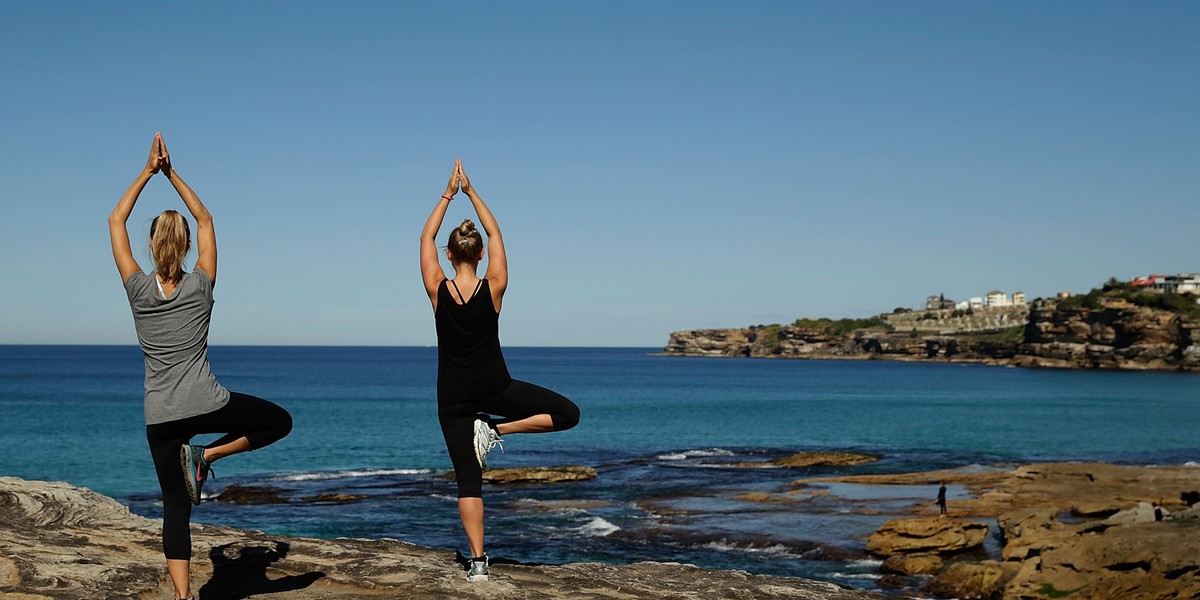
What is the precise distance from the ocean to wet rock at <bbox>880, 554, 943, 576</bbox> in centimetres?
A: 50

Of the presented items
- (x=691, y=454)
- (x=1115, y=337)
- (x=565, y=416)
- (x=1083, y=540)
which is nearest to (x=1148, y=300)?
(x=1115, y=337)

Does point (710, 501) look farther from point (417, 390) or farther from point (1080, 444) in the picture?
point (417, 390)

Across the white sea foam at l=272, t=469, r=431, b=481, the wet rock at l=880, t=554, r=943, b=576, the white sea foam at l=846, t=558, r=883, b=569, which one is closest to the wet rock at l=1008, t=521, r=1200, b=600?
the wet rock at l=880, t=554, r=943, b=576

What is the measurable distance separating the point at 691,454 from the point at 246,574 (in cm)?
4904

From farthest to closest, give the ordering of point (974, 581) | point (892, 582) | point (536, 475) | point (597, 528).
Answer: point (536, 475), point (597, 528), point (892, 582), point (974, 581)

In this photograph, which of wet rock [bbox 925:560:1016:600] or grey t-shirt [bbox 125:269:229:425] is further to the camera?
wet rock [bbox 925:560:1016:600]

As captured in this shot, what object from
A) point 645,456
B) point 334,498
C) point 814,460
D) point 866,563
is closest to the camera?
point 866,563

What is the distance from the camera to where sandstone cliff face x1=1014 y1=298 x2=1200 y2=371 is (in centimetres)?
15200

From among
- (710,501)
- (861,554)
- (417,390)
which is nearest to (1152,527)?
(861,554)

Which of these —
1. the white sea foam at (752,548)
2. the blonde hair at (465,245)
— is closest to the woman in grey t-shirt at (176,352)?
the blonde hair at (465,245)

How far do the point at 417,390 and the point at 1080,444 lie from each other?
8112cm

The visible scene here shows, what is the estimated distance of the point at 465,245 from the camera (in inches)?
279

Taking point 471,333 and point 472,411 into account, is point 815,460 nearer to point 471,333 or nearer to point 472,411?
point 472,411

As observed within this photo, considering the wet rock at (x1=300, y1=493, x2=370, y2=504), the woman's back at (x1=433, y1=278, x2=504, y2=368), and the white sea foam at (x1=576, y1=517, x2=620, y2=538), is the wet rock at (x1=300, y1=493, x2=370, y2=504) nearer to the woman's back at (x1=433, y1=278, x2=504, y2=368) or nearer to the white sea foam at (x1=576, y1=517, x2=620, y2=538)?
the white sea foam at (x1=576, y1=517, x2=620, y2=538)
